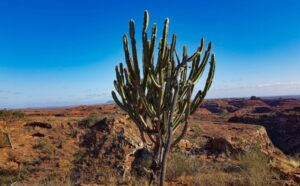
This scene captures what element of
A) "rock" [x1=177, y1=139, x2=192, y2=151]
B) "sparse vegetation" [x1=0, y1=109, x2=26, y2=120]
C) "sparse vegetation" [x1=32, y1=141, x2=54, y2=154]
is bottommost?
"rock" [x1=177, y1=139, x2=192, y2=151]

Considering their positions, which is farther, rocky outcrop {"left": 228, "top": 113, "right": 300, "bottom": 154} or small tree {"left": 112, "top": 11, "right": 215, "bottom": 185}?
rocky outcrop {"left": 228, "top": 113, "right": 300, "bottom": 154}

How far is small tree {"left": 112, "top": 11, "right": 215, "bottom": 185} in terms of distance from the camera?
4.82 m

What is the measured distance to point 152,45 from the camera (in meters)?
4.75

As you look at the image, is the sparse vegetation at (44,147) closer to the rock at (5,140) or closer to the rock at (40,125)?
the rock at (5,140)

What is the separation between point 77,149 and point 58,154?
995 millimetres

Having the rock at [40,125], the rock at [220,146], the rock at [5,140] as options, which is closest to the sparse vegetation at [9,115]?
the rock at [40,125]

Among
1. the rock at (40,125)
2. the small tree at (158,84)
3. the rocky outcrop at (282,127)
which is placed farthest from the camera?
the rocky outcrop at (282,127)

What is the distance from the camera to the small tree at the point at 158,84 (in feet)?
15.8

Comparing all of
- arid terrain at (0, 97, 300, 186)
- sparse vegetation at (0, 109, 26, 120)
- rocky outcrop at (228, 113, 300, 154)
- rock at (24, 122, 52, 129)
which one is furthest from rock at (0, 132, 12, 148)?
rocky outcrop at (228, 113, 300, 154)

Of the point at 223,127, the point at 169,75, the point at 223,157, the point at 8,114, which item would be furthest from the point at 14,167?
the point at 223,127

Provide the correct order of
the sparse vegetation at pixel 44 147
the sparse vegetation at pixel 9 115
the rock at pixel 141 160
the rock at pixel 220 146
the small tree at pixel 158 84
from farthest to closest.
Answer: the sparse vegetation at pixel 9 115 < the rock at pixel 220 146 < the sparse vegetation at pixel 44 147 < the rock at pixel 141 160 < the small tree at pixel 158 84

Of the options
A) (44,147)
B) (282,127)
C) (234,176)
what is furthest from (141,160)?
(282,127)

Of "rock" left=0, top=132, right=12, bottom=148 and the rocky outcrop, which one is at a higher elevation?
"rock" left=0, top=132, right=12, bottom=148

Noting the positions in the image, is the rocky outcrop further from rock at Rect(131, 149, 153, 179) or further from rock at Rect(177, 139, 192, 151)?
rock at Rect(131, 149, 153, 179)
